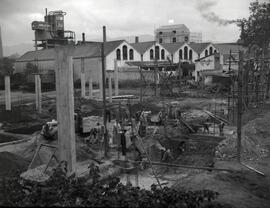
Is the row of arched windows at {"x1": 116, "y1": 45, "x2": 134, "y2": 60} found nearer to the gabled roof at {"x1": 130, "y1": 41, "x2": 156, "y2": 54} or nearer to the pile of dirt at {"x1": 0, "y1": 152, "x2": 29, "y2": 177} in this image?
the gabled roof at {"x1": 130, "y1": 41, "x2": 156, "y2": 54}

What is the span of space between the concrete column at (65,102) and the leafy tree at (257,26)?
31364mm

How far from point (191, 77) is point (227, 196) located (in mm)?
35603

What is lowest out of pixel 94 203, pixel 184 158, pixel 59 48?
pixel 184 158

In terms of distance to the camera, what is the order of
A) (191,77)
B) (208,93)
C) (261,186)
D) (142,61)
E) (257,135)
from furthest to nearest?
(142,61) < (191,77) < (208,93) < (257,135) < (261,186)

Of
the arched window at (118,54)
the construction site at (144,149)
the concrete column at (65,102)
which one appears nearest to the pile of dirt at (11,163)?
the construction site at (144,149)

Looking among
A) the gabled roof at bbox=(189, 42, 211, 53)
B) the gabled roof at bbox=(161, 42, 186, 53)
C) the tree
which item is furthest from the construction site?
the gabled roof at bbox=(189, 42, 211, 53)

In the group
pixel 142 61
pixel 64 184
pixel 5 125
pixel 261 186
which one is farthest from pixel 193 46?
pixel 64 184

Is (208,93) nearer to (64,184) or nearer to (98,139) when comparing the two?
(98,139)

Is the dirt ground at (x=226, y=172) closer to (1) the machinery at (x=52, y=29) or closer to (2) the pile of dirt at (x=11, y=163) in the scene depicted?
(2) the pile of dirt at (x=11, y=163)

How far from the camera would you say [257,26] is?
37719 mm

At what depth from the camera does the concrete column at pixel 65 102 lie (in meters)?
7.95

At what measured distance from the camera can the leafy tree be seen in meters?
36.9

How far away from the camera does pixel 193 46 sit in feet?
183

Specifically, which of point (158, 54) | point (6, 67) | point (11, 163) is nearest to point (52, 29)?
point (6, 67)
